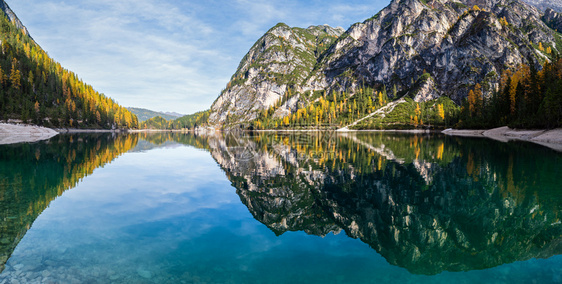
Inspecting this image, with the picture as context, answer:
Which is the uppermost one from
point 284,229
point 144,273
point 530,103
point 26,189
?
point 530,103

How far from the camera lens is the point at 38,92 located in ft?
490

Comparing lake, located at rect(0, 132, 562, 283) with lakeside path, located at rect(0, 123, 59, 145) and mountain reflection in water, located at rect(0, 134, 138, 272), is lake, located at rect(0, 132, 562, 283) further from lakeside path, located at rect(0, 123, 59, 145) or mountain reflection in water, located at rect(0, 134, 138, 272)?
lakeside path, located at rect(0, 123, 59, 145)

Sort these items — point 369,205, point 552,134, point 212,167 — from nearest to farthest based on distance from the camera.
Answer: point 369,205
point 212,167
point 552,134

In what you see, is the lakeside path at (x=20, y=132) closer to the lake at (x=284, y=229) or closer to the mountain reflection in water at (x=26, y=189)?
the mountain reflection in water at (x=26, y=189)

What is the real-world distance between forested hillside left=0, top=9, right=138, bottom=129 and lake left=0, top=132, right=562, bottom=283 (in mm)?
144174

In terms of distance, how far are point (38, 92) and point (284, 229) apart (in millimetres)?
197006

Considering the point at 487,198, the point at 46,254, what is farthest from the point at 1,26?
the point at 487,198

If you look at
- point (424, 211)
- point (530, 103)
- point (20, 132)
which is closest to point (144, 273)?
point (424, 211)

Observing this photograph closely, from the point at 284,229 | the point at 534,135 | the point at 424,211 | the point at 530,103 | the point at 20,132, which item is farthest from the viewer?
the point at 20,132

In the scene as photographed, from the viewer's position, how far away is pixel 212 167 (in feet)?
102

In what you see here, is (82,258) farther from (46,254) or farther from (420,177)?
(420,177)

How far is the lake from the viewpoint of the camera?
8414mm

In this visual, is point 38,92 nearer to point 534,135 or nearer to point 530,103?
point 534,135

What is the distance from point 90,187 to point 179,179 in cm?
673
